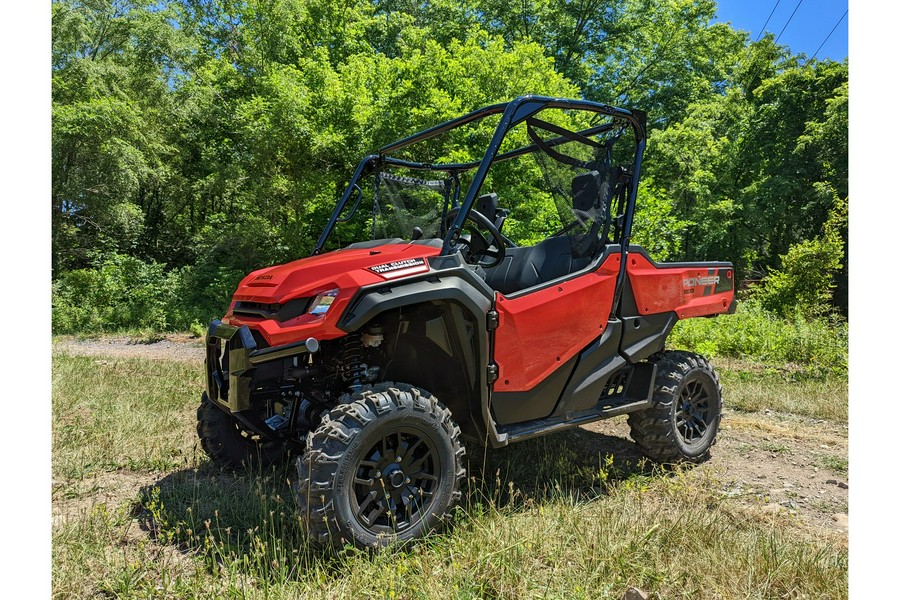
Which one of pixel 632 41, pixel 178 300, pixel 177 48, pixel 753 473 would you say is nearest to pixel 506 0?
pixel 632 41

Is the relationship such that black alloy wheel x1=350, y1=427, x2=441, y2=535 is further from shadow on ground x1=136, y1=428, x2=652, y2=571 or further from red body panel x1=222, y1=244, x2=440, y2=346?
red body panel x1=222, y1=244, x2=440, y2=346

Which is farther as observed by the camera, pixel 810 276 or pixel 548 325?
pixel 810 276

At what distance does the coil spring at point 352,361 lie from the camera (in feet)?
10.7

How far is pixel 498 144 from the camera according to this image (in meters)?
3.40

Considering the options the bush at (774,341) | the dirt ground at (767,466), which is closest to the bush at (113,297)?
the bush at (774,341)

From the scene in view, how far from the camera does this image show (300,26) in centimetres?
1703

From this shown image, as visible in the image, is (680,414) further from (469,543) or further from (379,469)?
(379,469)

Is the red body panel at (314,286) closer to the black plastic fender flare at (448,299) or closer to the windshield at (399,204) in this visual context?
the black plastic fender flare at (448,299)

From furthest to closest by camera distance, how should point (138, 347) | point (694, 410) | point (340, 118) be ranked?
1. point (340, 118)
2. point (138, 347)
3. point (694, 410)

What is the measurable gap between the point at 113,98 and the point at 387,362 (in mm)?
18210

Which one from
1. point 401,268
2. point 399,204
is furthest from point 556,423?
point 399,204

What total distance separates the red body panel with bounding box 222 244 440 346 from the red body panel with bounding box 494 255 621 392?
62 centimetres

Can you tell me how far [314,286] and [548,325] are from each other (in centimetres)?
140

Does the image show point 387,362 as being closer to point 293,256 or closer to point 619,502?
point 619,502
